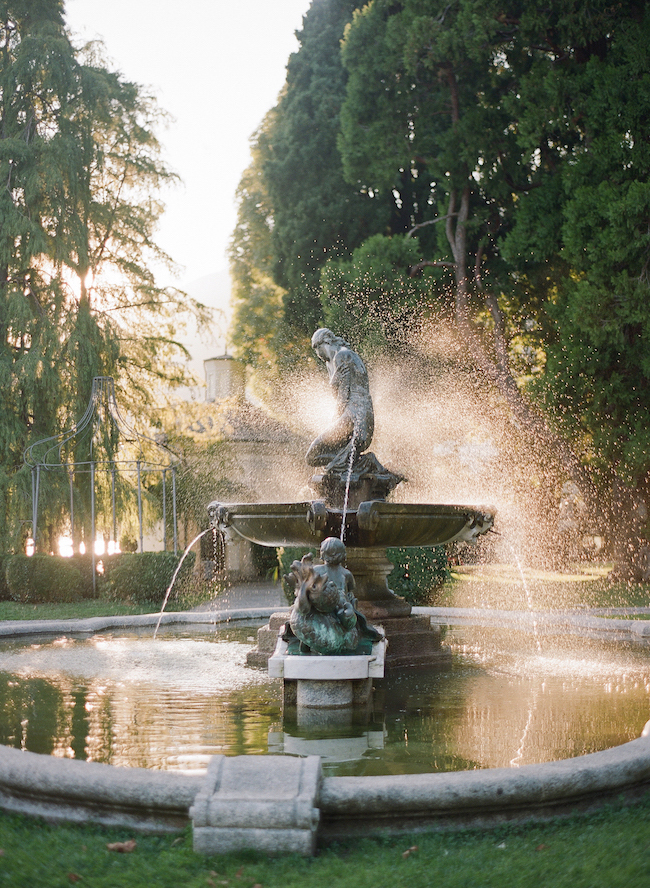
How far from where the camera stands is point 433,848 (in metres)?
3.22

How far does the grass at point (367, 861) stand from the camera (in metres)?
2.92

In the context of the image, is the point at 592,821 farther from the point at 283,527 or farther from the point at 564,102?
the point at 564,102

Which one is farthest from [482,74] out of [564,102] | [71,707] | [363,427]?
[71,707]

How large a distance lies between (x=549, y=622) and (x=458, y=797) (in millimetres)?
6371

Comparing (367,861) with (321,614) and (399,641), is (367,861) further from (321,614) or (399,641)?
(399,641)

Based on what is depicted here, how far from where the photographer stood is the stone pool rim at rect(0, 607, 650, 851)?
333 centimetres

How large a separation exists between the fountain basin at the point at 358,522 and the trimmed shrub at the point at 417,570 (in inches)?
179

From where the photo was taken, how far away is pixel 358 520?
6617 mm

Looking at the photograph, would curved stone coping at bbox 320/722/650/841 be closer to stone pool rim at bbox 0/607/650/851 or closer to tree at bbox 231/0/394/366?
stone pool rim at bbox 0/607/650/851

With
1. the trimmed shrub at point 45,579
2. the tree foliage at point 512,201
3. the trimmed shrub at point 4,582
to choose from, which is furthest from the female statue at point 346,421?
the trimmed shrub at point 4,582

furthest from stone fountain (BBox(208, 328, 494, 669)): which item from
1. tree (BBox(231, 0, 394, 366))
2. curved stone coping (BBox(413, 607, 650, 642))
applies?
tree (BBox(231, 0, 394, 366))

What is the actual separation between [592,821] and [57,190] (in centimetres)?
1684

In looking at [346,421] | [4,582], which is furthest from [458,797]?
[4,582]

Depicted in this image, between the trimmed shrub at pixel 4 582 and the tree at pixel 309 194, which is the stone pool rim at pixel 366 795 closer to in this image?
the trimmed shrub at pixel 4 582
